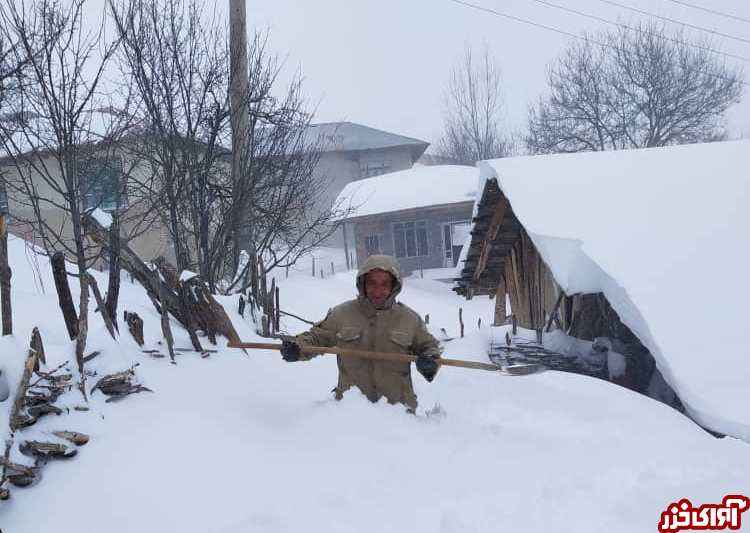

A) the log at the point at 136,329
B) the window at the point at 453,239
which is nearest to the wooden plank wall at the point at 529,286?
the log at the point at 136,329

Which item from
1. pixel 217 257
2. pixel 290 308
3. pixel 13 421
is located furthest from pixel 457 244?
pixel 13 421

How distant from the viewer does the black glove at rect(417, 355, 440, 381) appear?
3.44m

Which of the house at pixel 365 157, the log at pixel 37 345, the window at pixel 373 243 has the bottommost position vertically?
the window at pixel 373 243

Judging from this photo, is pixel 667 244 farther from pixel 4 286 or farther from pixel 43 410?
pixel 4 286

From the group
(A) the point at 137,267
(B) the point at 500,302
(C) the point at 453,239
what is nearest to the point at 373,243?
(C) the point at 453,239

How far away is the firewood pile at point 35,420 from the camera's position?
2.42 m

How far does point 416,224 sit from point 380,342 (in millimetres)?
20629

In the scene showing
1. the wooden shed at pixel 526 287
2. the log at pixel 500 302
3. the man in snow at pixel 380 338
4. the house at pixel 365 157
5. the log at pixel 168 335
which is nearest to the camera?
the man in snow at pixel 380 338

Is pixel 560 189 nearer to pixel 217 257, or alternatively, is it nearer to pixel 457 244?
pixel 217 257

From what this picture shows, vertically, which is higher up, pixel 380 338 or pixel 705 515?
pixel 380 338

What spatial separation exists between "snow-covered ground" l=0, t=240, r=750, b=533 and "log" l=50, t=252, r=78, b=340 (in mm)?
120

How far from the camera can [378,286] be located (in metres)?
3.66

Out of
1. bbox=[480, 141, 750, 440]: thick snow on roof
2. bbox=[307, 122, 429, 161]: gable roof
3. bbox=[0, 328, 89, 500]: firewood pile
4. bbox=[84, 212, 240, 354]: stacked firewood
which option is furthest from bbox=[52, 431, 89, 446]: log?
bbox=[307, 122, 429, 161]: gable roof

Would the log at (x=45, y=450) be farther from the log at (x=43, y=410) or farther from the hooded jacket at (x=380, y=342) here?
the hooded jacket at (x=380, y=342)
